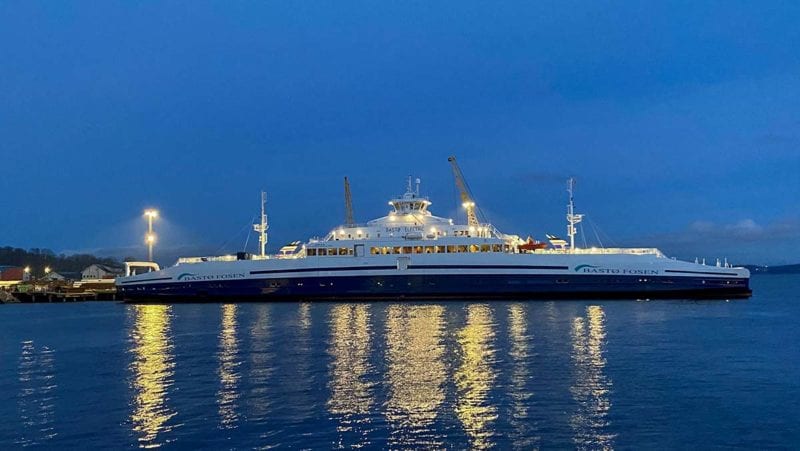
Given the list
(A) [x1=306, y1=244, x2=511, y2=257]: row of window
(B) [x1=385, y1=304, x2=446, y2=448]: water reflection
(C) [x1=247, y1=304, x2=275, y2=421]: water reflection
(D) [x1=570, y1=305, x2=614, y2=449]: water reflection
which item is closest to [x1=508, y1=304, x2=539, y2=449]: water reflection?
(D) [x1=570, y1=305, x2=614, y2=449]: water reflection

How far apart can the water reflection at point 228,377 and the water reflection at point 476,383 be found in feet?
17.9

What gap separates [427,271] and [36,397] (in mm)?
38895

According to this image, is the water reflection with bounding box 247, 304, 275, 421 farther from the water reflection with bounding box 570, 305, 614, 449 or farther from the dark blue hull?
the dark blue hull

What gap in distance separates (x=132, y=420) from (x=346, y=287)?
133 feet

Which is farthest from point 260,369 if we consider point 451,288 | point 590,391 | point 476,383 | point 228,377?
point 451,288

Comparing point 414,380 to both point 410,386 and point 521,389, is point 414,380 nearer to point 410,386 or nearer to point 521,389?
point 410,386

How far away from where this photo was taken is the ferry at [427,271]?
5203cm

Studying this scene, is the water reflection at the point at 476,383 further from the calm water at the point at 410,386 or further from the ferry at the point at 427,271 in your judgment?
the ferry at the point at 427,271

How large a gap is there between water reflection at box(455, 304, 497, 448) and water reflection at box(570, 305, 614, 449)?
1.98 meters

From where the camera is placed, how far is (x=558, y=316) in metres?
38.3

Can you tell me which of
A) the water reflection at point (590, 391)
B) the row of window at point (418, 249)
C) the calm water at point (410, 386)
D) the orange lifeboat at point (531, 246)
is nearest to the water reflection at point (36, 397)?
the calm water at point (410, 386)

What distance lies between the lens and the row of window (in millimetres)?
55031

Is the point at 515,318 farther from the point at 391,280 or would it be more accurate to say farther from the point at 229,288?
the point at 229,288

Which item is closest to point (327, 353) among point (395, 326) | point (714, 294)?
point (395, 326)
